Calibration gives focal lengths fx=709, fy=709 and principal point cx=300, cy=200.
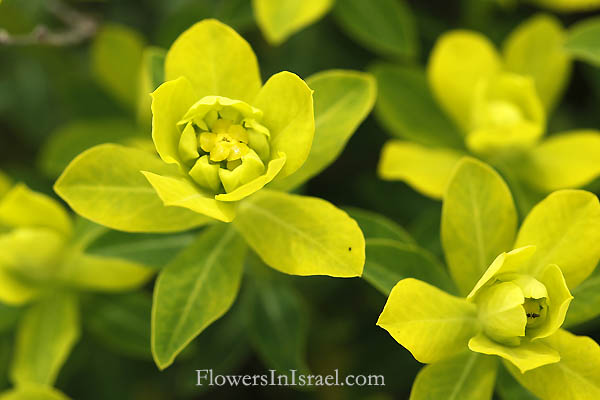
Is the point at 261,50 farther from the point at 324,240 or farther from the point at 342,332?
the point at 324,240

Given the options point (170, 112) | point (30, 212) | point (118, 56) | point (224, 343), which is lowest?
point (224, 343)

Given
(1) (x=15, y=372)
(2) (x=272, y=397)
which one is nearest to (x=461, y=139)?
(2) (x=272, y=397)

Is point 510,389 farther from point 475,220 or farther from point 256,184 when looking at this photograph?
point 256,184

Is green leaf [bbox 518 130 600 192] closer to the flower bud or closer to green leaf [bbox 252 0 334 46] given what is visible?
the flower bud

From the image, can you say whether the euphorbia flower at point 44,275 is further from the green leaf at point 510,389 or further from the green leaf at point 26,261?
the green leaf at point 510,389

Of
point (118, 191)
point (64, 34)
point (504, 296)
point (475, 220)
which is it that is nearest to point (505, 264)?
point (504, 296)

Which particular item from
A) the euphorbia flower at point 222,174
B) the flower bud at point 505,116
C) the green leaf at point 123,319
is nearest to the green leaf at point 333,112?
the euphorbia flower at point 222,174
